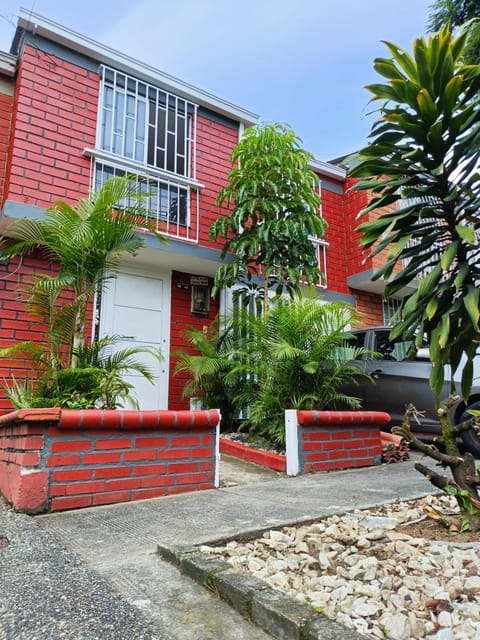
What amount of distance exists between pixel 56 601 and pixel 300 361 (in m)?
3.27

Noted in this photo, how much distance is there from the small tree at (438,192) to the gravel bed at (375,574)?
0.42 m

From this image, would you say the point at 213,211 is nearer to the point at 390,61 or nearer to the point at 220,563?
the point at 390,61

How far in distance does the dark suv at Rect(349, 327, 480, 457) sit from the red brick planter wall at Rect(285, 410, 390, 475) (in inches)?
21.6

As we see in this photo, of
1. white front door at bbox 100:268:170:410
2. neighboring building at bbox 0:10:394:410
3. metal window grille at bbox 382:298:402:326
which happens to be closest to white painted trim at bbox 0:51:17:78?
neighboring building at bbox 0:10:394:410

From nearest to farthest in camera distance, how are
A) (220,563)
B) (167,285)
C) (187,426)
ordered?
1. (220,563)
2. (187,426)
3. (167,285)

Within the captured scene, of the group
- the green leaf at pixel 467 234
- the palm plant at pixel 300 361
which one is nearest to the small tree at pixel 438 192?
the green leaf at pixel 467 234

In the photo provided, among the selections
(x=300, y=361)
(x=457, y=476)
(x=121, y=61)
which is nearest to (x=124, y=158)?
(x=121, y=61)

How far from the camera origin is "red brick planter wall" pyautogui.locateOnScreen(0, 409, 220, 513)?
9.20ft

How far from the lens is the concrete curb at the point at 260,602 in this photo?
1260mm

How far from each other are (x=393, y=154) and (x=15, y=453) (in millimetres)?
2926

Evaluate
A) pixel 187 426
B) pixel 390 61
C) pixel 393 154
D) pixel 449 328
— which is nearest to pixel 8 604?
pixel 187 426

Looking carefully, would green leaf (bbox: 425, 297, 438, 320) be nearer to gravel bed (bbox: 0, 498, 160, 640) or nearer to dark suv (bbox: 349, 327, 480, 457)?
gravel bed (bbox: 0, 498, 160, 640)

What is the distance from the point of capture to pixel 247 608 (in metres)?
1.48

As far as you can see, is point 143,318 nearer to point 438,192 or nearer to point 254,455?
point 254,455
